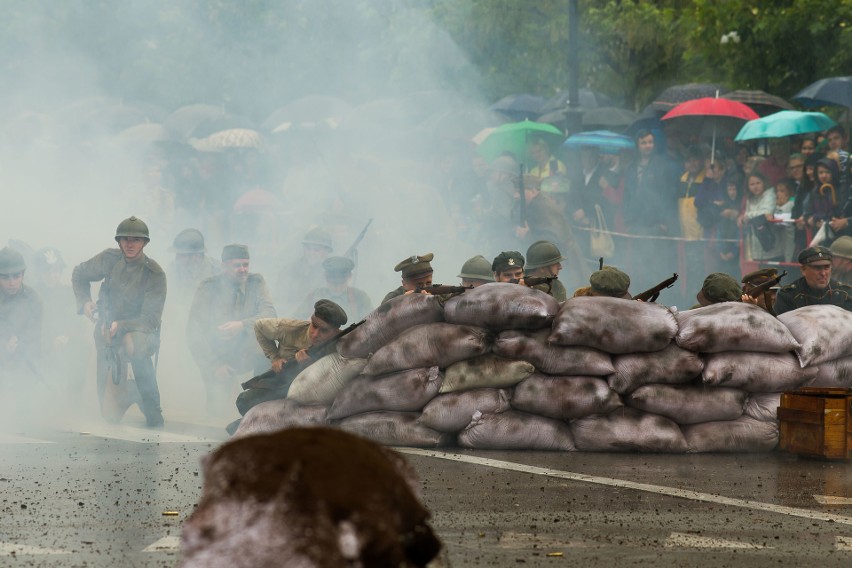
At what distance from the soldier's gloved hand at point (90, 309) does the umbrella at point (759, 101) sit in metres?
8.14

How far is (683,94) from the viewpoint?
17672mm

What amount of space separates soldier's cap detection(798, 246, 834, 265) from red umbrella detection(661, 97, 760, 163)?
17.5ft

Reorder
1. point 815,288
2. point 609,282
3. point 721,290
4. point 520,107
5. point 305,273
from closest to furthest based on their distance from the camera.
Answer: point 609,282, point 721,290, point 815,288, point 305,273, point 520,107

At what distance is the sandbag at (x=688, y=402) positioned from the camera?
902 centimetres

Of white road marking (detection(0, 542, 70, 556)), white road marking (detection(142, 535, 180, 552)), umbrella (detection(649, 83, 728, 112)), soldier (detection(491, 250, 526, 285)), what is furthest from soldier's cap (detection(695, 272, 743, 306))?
umbrella (detection(649, 83, 728, 112))

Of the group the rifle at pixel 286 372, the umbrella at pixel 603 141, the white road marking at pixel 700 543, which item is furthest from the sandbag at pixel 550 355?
the umbrella at pixel 603 141

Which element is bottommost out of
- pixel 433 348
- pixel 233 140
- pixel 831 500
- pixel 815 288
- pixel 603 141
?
pixel 831 500

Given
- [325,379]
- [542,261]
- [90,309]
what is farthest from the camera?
[90,309]

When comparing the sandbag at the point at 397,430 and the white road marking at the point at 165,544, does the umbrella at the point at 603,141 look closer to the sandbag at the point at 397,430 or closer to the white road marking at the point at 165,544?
the sandbag at the point at 397,430

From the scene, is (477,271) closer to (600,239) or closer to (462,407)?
(462,407)

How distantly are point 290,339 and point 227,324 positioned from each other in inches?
99.2

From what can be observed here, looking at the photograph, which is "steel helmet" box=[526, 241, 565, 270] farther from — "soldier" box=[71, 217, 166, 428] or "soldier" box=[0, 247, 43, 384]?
"soldier" box=[0, 247, 43, 384]

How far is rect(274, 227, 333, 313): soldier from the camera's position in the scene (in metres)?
14.6

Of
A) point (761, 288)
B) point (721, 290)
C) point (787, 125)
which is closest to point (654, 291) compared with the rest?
point (721, 290)
